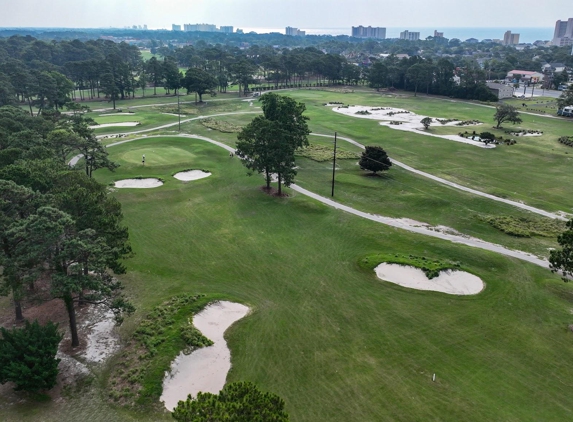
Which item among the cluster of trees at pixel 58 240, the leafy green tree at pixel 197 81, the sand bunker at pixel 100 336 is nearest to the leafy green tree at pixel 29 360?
the cluster of trees at pixel 58 240

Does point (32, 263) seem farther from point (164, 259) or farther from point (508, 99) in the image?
point (508, 99)

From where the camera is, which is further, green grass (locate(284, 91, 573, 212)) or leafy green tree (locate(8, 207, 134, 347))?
green grass (locate(284, 91, 573, 212))

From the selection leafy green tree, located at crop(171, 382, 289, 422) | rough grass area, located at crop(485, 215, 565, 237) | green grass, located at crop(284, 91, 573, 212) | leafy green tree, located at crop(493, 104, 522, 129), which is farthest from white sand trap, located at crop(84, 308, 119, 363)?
leafy green tree, located at crop(493, 104, 522, 129)

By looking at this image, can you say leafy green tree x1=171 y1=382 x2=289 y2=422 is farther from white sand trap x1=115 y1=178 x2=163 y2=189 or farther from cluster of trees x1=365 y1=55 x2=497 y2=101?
cluster of trees x1=365 y1=55 x2=497 y2=101

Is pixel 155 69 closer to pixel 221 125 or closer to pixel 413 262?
pixel 221 125

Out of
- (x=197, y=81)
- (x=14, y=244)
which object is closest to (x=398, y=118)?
(x=197, y=81)

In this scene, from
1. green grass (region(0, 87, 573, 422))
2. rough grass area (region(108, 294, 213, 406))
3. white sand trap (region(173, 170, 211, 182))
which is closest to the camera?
green grass (region(0, 87, 573, 422))
